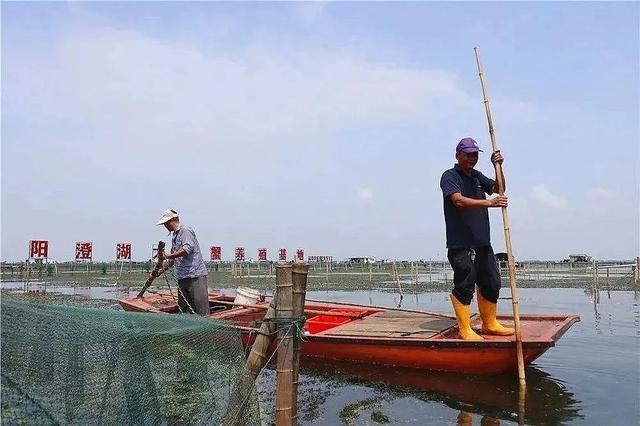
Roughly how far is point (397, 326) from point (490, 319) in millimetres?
1485

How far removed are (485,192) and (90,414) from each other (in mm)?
5420

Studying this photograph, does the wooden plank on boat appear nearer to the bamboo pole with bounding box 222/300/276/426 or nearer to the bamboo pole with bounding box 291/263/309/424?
the bamboo pole with bounding box 291/263/309/424

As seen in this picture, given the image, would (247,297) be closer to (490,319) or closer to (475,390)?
(490,319)

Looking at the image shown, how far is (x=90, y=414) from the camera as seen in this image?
3443 mm

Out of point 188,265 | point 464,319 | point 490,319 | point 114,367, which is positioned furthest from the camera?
point 188,265

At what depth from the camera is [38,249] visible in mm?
37375

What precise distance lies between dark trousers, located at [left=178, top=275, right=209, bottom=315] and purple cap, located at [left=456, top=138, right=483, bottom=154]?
4.04 metres

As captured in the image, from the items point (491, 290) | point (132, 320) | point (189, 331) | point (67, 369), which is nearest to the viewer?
point (67, 369)

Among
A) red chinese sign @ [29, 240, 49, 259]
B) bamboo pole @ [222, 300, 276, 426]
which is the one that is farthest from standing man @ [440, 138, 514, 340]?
red chinese sign @ [29, 240, 49, 259]

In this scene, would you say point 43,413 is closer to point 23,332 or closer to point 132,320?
point 23,332

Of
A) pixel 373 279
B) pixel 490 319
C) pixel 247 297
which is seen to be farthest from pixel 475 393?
pixel 373 279

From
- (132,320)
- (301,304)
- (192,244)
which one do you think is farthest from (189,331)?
(192,244)

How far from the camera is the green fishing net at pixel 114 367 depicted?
3.16 meters

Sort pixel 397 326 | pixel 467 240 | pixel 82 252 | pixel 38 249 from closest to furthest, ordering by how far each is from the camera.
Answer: pixel 467 240 → pixel 397 326 → pixel 38 249 → pixel 82 252
